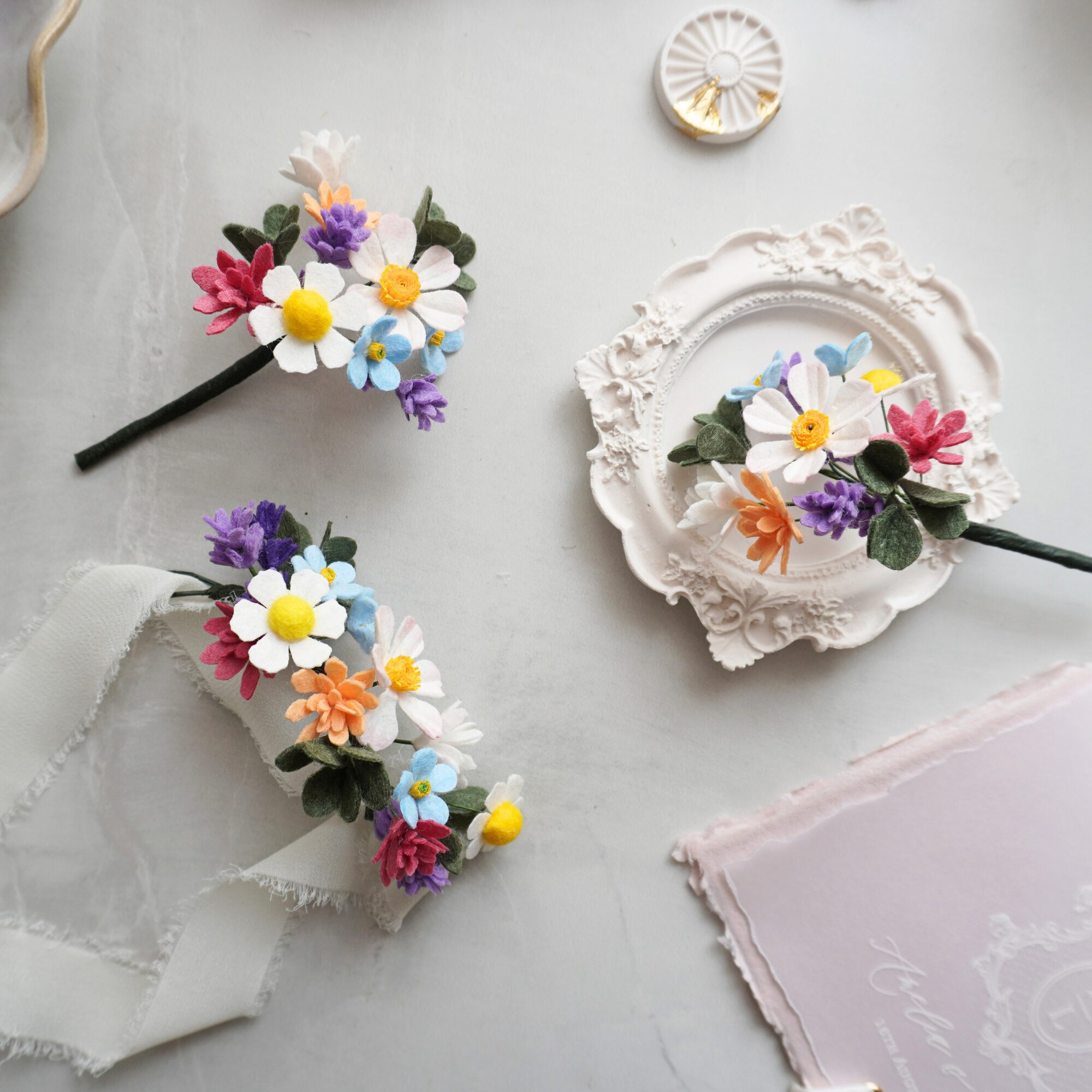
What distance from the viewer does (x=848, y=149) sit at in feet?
3.27

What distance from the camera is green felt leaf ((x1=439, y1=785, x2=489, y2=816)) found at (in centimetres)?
95

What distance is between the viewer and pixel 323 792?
87cm

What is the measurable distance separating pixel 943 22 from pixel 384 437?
0.97m

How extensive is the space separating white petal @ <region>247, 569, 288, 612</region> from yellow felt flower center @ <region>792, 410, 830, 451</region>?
61 cm

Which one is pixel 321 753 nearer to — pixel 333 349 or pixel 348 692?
pixel 348 692

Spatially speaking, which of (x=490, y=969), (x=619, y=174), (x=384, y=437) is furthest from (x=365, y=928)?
(x=619, y=174)

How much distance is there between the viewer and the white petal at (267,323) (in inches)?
32.7

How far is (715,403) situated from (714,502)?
0.18 meters

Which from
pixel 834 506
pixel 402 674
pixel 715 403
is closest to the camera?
pixel 834 506

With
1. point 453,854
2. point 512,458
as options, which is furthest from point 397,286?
point 453,854

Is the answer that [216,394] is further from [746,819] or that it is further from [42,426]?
[746,819]

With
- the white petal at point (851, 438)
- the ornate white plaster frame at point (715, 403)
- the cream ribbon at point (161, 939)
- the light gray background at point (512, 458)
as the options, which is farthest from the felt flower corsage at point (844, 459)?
the cream ribbon at point (161, 939)

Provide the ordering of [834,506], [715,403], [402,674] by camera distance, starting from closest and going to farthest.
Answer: [834,506] → [402,674] → [715,403]

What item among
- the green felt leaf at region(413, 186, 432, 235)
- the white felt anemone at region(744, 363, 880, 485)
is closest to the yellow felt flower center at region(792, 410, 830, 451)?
the white felt anemone at region(744, 363, 880, 485)
